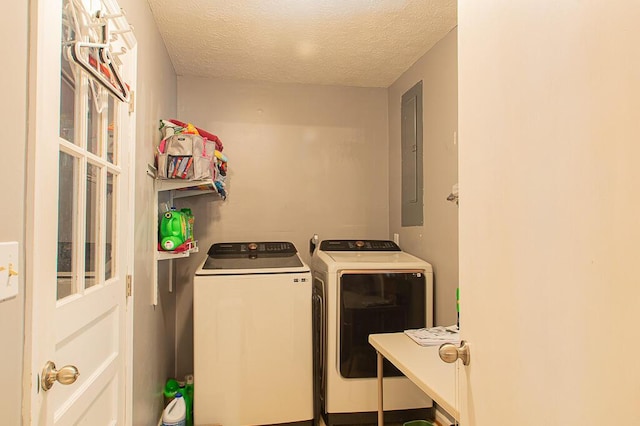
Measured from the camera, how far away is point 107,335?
1.52 meters

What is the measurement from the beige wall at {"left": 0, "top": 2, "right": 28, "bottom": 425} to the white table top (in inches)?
46.0

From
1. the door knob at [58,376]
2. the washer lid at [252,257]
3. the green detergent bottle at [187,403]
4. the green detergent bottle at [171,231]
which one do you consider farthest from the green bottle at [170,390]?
the door knob at [58,376]

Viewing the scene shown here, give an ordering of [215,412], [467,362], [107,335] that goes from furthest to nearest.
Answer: [215,412]
[107,335]
[467,362]

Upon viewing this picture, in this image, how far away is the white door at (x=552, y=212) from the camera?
52 centimetres

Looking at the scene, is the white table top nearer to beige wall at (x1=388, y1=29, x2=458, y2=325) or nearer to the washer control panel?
beige wall at (x1=388, y1=29, x2=458, y2=325)

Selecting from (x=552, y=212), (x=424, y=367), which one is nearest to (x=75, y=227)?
(x=552, y=212)

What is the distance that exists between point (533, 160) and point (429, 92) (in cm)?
211

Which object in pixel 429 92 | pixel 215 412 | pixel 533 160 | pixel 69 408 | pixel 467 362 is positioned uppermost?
pixel 429 92

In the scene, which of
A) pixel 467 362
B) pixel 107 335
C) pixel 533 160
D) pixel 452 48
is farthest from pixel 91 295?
pixel 452 48

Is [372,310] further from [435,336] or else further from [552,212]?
[552,212]

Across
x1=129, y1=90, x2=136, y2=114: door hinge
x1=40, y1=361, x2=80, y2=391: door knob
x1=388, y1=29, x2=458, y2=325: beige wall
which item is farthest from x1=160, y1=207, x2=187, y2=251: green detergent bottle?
x1=388, y1=29, x2=458, y2=325: beige wall

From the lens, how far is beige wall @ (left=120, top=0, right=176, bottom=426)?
6.09 feet

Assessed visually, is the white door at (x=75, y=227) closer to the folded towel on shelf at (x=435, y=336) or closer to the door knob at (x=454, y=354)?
the door knob at (x=454, y=354)

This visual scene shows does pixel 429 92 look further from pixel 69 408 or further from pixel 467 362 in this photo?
pixel 69 408
